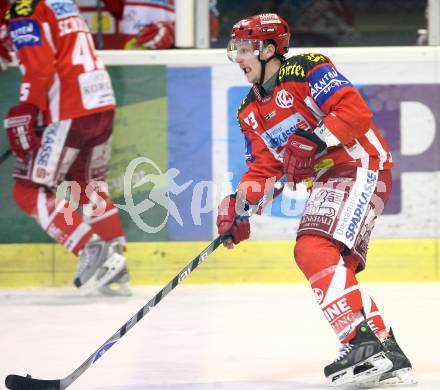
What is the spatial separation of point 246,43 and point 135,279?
1982mm

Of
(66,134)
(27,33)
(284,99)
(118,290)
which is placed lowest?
(118,290)

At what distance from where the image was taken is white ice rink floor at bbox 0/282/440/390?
3.92 m

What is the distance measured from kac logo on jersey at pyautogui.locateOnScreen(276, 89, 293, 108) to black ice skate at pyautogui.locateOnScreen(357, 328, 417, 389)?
2.66 feet

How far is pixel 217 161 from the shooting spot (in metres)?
5.65

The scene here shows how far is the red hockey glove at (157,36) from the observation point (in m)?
5.70

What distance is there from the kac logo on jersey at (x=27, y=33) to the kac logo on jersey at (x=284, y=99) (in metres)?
1.77

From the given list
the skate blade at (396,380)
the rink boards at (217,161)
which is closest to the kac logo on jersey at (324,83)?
the skate blade at (396,380)

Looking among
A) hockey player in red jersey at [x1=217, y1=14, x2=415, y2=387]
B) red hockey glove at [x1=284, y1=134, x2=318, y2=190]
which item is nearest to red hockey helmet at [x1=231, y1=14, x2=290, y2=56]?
hockey player in red jersey at [x1=217, y1=14, x2=415, y2=387]

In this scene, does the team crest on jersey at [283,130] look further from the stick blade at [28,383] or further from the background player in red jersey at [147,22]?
the background player in red jersey at [147,22]

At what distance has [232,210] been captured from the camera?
3895 millimetres

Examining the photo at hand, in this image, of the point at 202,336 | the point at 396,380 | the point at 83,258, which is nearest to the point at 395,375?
the point at 396,380

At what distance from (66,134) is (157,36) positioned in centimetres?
64

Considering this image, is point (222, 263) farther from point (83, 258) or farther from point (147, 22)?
point (147, 22)

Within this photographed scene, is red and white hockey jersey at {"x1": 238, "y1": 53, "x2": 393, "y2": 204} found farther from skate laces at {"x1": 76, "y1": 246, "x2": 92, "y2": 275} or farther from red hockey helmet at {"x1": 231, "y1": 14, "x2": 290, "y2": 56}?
skate laces at {"x1": 76, "y1": 246, "x2": 92, "y2": 275}
